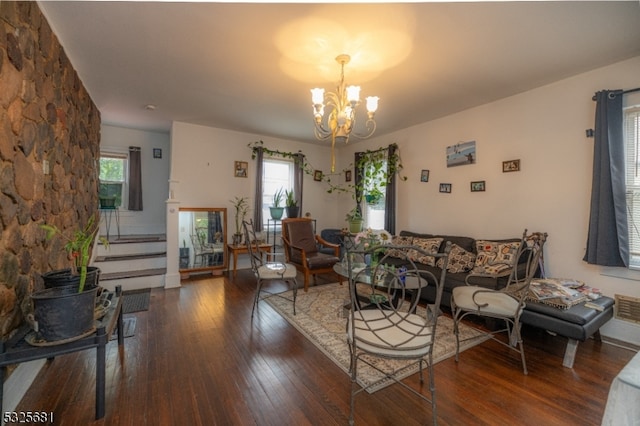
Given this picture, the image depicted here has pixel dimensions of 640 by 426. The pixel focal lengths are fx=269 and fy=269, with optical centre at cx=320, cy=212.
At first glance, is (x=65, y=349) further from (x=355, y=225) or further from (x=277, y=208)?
(x=277, y=208)

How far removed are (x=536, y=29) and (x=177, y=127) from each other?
15.2 feet

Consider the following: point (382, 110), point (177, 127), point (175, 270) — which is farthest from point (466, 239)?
point (177, 127)

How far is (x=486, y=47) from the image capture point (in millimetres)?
2268

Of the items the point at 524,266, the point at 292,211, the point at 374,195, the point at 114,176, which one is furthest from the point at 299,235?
the point at 114,176

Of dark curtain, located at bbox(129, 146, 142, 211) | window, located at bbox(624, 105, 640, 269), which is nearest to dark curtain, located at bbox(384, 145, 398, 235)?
window, located at bbox(624, 105, 640, 269)

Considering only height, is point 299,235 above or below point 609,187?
below

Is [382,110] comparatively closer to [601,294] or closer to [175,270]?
[601,294]

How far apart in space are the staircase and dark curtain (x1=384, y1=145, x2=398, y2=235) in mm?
3722

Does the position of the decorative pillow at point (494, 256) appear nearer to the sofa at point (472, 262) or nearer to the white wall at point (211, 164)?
the sofa at point (472, 262)

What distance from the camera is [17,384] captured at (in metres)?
1.63

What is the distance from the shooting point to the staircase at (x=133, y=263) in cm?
379

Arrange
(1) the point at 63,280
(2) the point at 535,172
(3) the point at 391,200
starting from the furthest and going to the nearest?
(3) the point at 391,200, (2) the point at 535,172, (1) the point at 63,280

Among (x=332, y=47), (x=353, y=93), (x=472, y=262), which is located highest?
(x=332, y=47)

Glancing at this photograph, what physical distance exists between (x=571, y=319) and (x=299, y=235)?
338 cm
